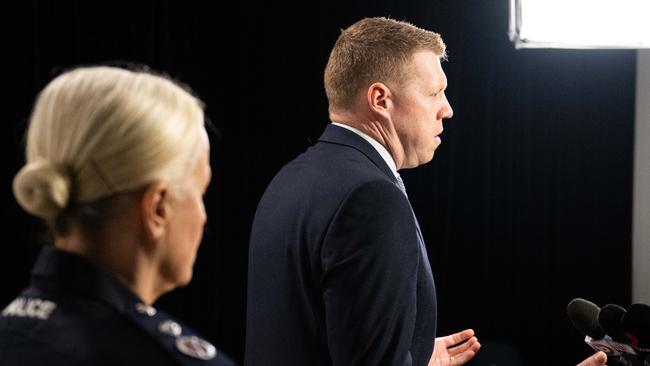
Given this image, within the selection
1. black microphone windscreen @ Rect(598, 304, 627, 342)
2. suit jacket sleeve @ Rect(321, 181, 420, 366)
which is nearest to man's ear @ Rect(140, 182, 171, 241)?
suit jacket sleeve @ Rect(321, 181, 420, 366)

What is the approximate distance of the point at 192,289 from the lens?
150 inches

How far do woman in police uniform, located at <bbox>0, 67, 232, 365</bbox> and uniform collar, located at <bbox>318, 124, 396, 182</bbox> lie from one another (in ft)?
2.50

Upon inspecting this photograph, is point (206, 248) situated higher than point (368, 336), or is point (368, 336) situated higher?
point (368, 336)

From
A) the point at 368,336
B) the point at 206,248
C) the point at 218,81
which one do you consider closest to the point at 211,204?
the point at 206,248

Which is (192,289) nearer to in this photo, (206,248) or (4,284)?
(206,248)

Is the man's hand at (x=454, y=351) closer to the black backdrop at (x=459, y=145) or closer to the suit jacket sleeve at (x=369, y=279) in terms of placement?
the suit jacket sleeve at (x=369, y=279)

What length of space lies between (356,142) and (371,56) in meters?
0.20

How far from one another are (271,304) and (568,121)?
2.69 metres

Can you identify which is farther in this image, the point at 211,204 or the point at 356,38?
the point at 211,204

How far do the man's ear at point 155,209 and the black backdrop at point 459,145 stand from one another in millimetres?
2870

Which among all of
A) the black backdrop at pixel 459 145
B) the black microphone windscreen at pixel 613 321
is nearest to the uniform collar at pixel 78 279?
the black microphone windscreen at pixel 613 321

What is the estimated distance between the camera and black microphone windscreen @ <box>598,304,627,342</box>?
62.0 inches

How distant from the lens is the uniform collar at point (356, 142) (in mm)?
1609

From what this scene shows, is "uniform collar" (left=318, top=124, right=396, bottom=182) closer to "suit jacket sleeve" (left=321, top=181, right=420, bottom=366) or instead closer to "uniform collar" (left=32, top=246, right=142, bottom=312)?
"suit jacket sleeve" (left=321, top=181, right=420, bottom=366)
